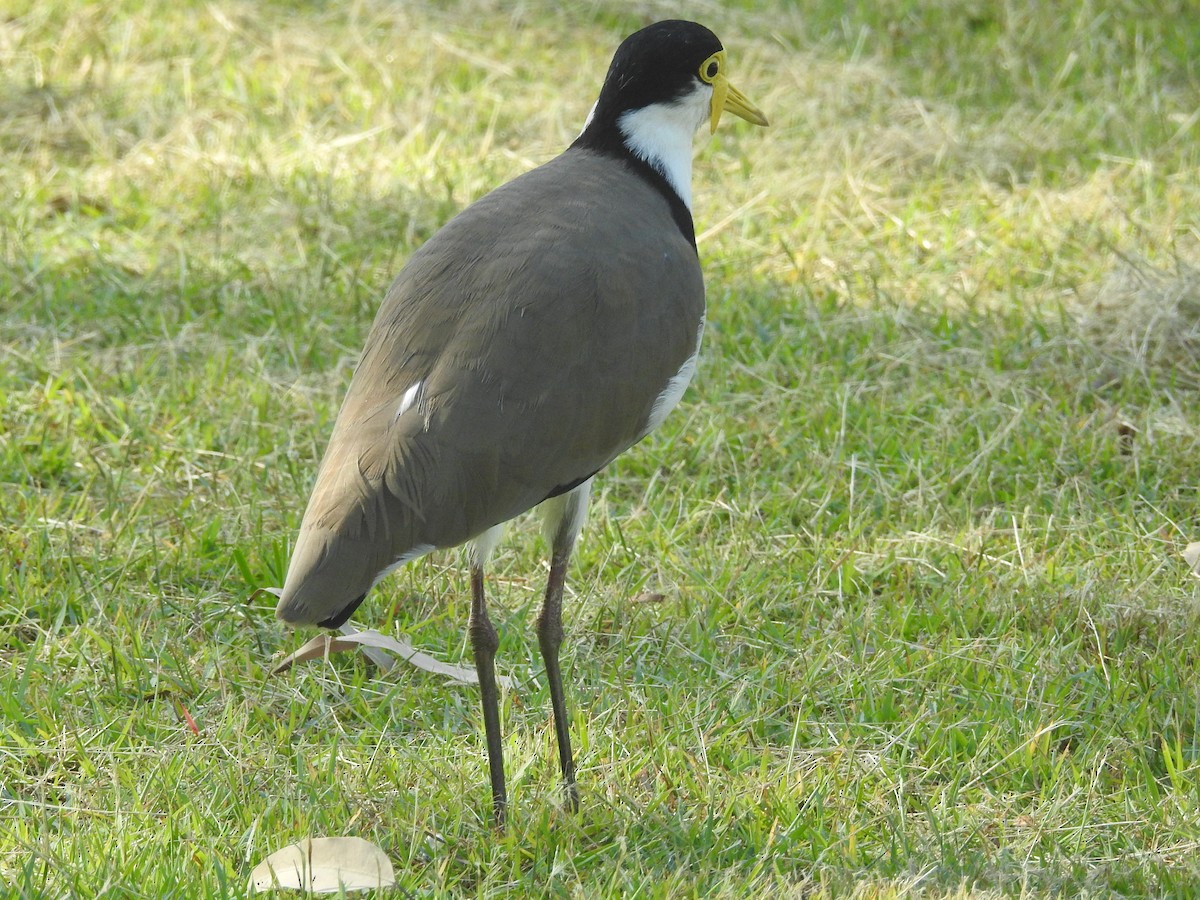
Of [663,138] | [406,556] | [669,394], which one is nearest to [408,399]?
[406,556]

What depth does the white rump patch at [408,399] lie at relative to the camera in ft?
9.36

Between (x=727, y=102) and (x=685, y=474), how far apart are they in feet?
3.71

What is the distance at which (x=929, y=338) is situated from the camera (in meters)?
5.01

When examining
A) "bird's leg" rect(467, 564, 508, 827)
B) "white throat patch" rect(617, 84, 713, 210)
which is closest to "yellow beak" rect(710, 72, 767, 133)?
"white throat patch" rect(617, 84, 713, 210)

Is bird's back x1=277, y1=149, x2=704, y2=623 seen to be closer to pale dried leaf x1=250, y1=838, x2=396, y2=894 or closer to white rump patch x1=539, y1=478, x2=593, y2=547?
white rump patch x1=539, y1=478, x2=593, y2=547

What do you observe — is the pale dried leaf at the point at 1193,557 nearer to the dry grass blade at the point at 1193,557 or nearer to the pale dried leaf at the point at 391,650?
the dry grass blade at the point at 1193,557

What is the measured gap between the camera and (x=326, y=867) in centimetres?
270

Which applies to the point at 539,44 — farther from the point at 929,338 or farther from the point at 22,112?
the point at 929,338

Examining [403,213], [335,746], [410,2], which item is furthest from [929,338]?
[410,2]

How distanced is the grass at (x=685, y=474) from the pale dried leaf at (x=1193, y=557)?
4cm

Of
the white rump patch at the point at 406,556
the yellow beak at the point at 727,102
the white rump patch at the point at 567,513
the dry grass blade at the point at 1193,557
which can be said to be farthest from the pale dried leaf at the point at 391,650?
the dry grass blade at the point at 1193,557

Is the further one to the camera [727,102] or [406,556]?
[727,102]

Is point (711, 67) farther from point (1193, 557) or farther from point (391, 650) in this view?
point (1193, 557)

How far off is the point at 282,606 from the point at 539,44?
510 centimetres
